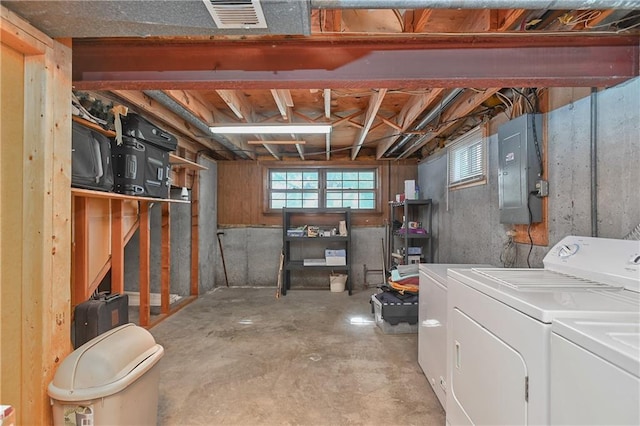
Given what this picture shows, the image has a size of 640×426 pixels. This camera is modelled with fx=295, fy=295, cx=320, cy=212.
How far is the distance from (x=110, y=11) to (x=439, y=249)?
409 centimetres

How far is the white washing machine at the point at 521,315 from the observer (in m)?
0.92

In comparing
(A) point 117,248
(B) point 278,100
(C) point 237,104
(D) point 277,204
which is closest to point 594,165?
(B) point 278,100

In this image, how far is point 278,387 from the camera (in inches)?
86.6

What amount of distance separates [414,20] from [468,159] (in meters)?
1.96

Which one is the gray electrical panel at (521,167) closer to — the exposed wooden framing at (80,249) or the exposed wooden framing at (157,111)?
the exposed wooden framing at (157,111)

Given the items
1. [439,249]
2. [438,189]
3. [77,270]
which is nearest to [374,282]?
[439,249]

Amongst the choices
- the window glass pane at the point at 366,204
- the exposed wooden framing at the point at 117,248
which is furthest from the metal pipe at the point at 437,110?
the exposed wooden framing at the point at 117,248

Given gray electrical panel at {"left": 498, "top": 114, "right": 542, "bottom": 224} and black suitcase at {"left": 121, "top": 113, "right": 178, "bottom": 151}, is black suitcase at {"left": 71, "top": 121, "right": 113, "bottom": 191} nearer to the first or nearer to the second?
→ black suitcase at {"left": 121, "top": 113, "right": 178, "bottom": 151}

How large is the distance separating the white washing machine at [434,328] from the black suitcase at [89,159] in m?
2.54

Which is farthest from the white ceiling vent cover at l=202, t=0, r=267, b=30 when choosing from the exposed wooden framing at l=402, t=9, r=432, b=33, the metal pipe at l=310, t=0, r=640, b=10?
the exposed wooden framing at l=402, t=9, r=432, b=33

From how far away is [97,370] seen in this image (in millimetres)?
1284

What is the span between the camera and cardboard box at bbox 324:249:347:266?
4.90m

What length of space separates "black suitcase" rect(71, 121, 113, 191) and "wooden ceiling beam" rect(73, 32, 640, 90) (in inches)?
20.1

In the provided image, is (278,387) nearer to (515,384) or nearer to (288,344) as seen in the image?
(288,344)
